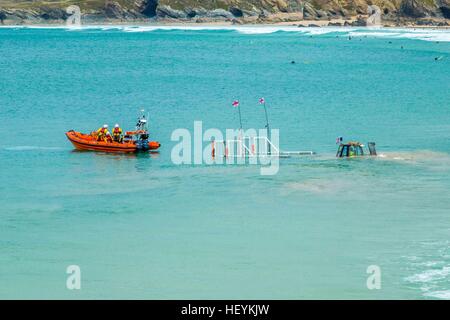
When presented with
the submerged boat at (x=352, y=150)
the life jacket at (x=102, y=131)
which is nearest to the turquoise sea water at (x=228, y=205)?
the submerged boat at (x=352, y=150)

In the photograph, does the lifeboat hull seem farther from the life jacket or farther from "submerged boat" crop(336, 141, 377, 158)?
"submerged boat" crop(336, 141, 377, 158)

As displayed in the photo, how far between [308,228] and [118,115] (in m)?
38.7

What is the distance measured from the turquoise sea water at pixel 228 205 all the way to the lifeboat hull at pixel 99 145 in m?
0.57

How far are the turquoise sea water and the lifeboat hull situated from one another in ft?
1.87

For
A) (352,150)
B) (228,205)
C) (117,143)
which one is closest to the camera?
(228,205)

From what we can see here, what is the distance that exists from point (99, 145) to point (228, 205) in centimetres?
1580

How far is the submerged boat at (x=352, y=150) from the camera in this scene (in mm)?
54594

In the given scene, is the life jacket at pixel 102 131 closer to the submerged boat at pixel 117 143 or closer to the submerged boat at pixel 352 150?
the submerged boat at pixel 117 143

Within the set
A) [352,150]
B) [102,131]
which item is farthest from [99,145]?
[352,150]

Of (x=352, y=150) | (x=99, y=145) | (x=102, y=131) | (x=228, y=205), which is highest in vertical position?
(x=102, y=131)

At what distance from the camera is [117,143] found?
5694cm

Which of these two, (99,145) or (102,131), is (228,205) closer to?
(99,145)

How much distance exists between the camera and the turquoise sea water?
32.8 meters
